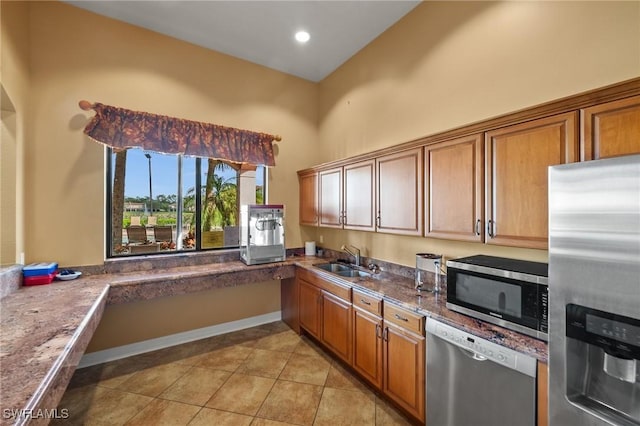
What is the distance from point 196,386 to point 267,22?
3778mm

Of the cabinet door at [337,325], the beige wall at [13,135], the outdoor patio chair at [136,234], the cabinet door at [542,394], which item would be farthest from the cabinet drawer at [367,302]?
the beige wall at [13,135]

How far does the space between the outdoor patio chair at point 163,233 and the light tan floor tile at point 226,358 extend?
1467mm

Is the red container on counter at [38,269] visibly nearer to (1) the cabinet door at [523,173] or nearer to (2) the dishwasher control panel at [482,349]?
(2) the dishwasher control panel at [482,349]

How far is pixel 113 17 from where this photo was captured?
292cm

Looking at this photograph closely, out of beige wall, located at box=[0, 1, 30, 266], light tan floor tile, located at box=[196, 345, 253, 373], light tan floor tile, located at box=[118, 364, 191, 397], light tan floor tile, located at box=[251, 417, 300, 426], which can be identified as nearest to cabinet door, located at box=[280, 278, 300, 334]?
light tan floor tile, located at box=[196, 345, 253, 373]

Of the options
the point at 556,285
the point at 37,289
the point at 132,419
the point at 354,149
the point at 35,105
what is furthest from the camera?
the point at 354,149

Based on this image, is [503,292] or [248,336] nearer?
[503,292]

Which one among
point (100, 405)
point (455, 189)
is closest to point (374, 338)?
point (455, 189)

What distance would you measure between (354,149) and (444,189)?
173cm

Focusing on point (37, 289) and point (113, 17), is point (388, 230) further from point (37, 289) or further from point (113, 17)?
point (113, 17)

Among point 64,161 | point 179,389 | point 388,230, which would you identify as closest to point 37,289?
point 64,161

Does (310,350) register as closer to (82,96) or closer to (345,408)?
(345,408)

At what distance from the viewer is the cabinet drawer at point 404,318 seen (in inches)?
75.2

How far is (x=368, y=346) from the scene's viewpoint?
7.75 ft
